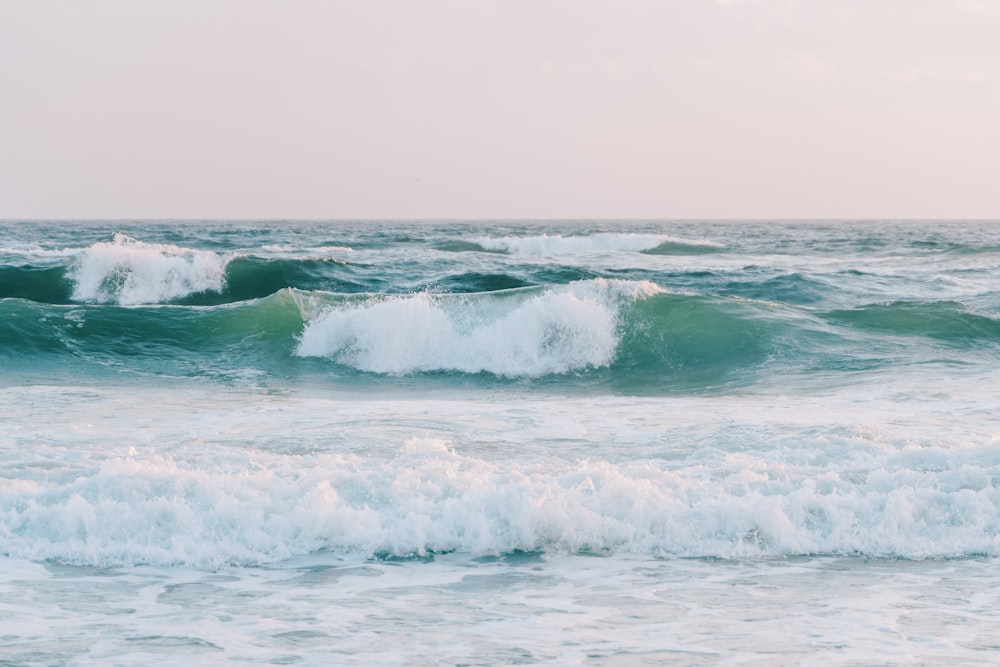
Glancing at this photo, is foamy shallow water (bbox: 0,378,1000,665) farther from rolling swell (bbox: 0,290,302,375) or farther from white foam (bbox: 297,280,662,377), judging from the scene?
rolling swell (bbox: 0,290,302,375)

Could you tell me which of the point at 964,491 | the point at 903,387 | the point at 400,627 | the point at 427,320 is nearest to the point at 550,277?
the point at 427,320

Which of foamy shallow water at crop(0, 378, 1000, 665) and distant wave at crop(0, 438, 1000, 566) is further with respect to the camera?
distant wave at crop(0, 438, 1000, 566)

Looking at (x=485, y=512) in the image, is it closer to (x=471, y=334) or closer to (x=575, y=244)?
(x=471, y=334)

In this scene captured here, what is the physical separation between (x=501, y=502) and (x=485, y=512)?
0.11 meters

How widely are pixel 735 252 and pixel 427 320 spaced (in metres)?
26.8

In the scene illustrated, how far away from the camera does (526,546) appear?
5402mm

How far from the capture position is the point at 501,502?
224 inches

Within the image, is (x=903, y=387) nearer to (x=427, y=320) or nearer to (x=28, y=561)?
(x=427, y=320)

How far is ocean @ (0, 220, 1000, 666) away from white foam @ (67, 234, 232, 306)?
8.71 m

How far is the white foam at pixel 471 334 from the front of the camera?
13266mm

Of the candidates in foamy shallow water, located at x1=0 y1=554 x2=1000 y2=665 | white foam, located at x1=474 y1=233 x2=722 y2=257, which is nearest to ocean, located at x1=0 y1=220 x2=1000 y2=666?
foamy shallow water, located at x1=0 y1=554 x2=1000 y2=665

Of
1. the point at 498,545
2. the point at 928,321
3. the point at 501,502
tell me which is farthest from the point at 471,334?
the point at 498,545

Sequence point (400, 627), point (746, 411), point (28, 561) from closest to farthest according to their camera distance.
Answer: point (400, 627) < point (28, 561) < point (746, 411)

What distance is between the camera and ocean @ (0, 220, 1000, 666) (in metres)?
4.18
